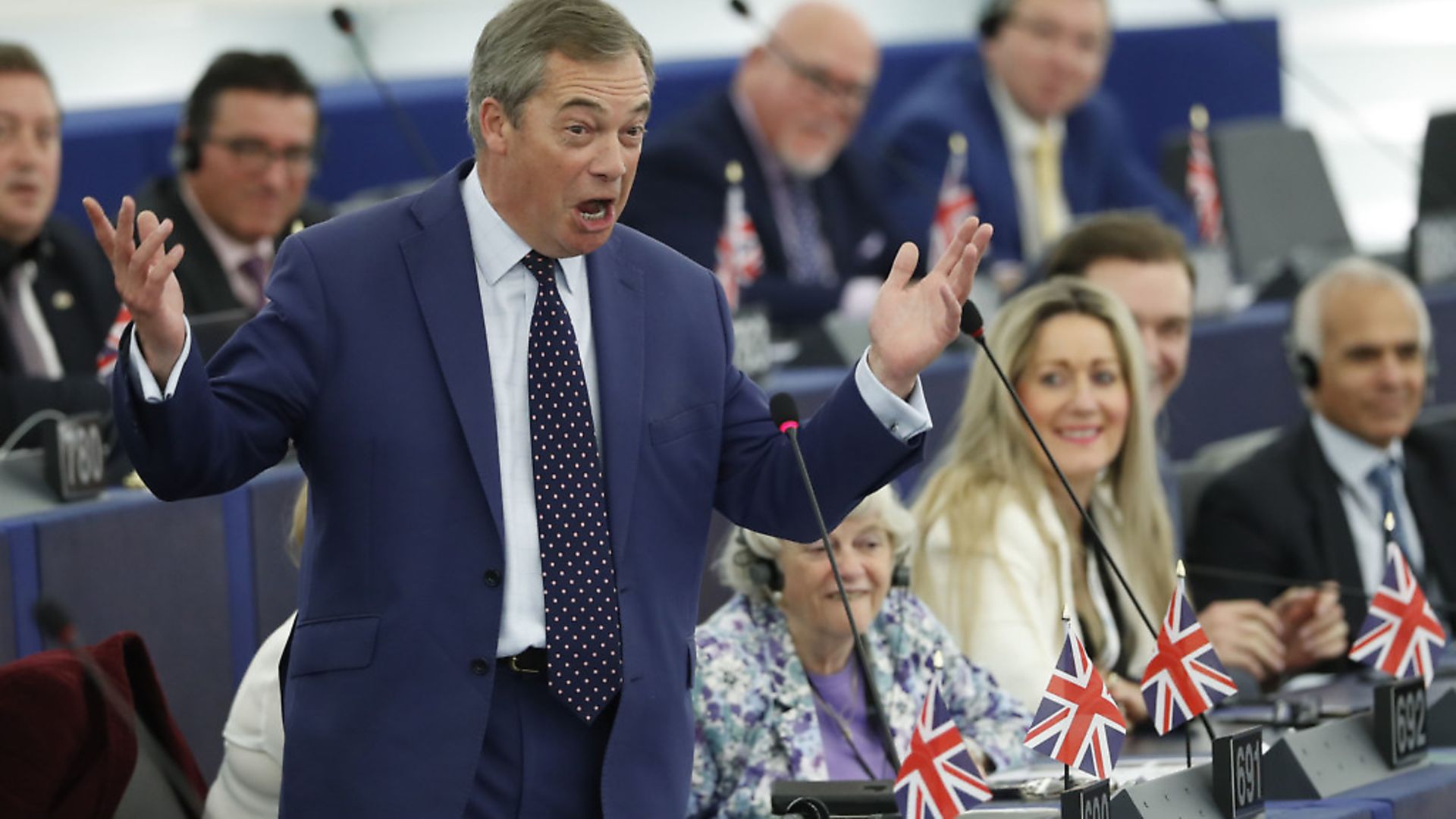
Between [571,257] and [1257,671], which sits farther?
[1257,671]

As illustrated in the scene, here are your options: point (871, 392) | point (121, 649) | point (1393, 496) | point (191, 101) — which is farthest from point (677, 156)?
point (871, 392)

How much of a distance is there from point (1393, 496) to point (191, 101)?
2.44m

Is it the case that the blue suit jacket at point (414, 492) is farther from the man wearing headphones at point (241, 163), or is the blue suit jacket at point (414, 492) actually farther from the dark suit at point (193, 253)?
the man wearing headphones at point (241, 163)

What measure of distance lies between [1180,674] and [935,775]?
1.84 feet

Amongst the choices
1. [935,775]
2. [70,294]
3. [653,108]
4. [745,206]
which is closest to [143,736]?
[935,775]

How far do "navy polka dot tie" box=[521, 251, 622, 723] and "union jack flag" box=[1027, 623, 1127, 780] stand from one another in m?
0.58

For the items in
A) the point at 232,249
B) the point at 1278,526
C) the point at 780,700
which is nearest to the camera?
the point at 780,700

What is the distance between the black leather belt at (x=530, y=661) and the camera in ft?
7.96

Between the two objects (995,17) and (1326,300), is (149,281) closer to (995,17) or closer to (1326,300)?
(1326,300)

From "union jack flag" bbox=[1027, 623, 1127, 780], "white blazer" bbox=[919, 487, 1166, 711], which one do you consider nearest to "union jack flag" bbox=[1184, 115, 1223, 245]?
"white blazer" bbox=[919, 487, 1166, 711]

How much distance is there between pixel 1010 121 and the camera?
6719 millimetres

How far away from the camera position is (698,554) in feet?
8.44

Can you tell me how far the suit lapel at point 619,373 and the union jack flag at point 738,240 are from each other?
3061mm

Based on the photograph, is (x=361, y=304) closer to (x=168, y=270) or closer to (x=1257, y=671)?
(x=168, y=270)
